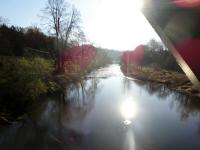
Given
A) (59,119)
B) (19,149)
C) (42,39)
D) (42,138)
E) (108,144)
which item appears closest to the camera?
(19,149)

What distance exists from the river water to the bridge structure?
10268mm

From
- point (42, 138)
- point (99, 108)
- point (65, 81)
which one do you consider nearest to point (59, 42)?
point (65, 81)

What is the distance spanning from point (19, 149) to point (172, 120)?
1020 centimetres

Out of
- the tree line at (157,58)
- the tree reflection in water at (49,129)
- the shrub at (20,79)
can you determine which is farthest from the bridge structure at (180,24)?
the tree line at (157,58)

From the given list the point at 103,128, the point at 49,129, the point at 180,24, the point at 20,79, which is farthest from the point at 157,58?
the point at 180,24

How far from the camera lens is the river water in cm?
1148

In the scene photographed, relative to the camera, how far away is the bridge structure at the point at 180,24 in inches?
46.5

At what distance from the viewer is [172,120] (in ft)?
53.8

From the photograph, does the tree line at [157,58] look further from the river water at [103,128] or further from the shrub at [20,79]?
the shrub at [20,79]

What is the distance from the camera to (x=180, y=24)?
49.1 inches

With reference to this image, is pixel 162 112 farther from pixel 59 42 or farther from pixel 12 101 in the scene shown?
pixel 59 42

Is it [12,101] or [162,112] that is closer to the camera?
[12,101]

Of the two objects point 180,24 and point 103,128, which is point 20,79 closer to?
point 103,128

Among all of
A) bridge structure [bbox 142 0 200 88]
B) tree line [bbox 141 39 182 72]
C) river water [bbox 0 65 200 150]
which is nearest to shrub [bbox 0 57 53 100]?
river water [bbox 0 65 200 150]
